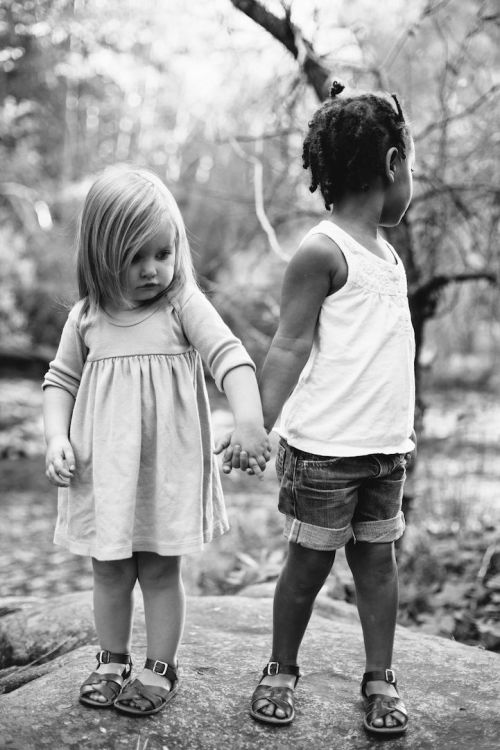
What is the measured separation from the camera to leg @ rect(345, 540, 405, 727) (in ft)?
6.46

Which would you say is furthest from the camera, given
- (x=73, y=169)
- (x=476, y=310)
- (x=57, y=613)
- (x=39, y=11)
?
(x=73, y=169)

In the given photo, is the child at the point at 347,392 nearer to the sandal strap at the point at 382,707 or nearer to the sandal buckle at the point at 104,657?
the sandal strap at the point at 382,707

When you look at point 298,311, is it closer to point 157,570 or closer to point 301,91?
point 157,570

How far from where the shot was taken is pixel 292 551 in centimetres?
196

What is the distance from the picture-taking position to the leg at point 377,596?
A: 197 cm

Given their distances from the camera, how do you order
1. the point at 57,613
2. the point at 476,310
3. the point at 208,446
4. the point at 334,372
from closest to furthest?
the point at 334,372, the point at 208,446, the point at 57,613, the point at 476,310

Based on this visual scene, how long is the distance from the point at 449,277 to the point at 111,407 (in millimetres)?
2135

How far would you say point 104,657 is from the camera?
2029mm

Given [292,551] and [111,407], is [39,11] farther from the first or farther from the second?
[292,551]

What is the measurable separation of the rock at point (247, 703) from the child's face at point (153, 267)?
1.01m

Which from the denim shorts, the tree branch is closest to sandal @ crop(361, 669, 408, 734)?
the denim shorts

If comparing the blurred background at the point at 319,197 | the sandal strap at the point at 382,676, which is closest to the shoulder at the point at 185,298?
the blurred background at the point at 319,197

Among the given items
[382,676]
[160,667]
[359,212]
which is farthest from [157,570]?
[359,212]

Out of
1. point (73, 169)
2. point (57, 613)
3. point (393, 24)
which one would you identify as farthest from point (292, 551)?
point (73, 169)
